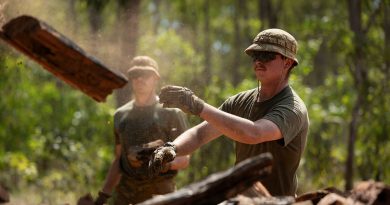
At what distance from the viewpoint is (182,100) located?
5086 mm

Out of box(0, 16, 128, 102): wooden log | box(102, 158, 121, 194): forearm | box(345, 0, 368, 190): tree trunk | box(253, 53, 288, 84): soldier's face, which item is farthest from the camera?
box(345, 0, 368, 190): tree trunk

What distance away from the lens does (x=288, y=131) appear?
205 inches

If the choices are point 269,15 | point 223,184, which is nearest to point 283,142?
point 223,184

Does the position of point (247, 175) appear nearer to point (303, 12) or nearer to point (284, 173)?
point (284, 173)

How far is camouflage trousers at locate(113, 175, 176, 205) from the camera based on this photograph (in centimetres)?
702

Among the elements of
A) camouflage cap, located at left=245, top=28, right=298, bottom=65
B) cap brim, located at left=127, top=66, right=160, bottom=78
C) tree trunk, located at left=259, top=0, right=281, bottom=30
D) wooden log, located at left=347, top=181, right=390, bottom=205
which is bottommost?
wooden log, located at left=347, top=181, right=390, bottom=205

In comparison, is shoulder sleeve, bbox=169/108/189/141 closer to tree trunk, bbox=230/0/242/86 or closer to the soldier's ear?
the soldier's ear

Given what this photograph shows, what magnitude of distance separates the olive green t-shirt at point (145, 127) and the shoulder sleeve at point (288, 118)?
1.85 meters

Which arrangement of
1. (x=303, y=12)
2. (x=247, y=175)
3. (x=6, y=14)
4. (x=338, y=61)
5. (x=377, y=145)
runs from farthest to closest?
(x=338, y=61) < (x=303, y=12) < (x=377, y=145) < (x=6, y=14) < (x=247, y=175)

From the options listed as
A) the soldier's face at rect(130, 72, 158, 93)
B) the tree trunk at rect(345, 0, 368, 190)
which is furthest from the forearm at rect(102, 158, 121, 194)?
the tree trunk at rect(345, 0, 368, 190)

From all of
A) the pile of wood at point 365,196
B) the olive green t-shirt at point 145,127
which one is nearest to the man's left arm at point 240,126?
the pile of wood at point 365,196

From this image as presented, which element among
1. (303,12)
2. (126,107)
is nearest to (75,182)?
(126,107)

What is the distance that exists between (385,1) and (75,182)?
6.67m

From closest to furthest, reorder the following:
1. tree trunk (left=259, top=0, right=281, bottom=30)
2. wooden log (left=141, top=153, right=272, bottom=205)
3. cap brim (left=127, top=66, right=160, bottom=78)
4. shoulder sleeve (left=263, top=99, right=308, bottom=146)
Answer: wooden log (left=141, top=153, right=272, bottom=205), shoulder sleeve (left=263, top=99, right=308, bottom=146), cap brim (left=127, top=66, right=160, bottom=78), tree trunk (left=259, top=0, right=281, bottom=30)
